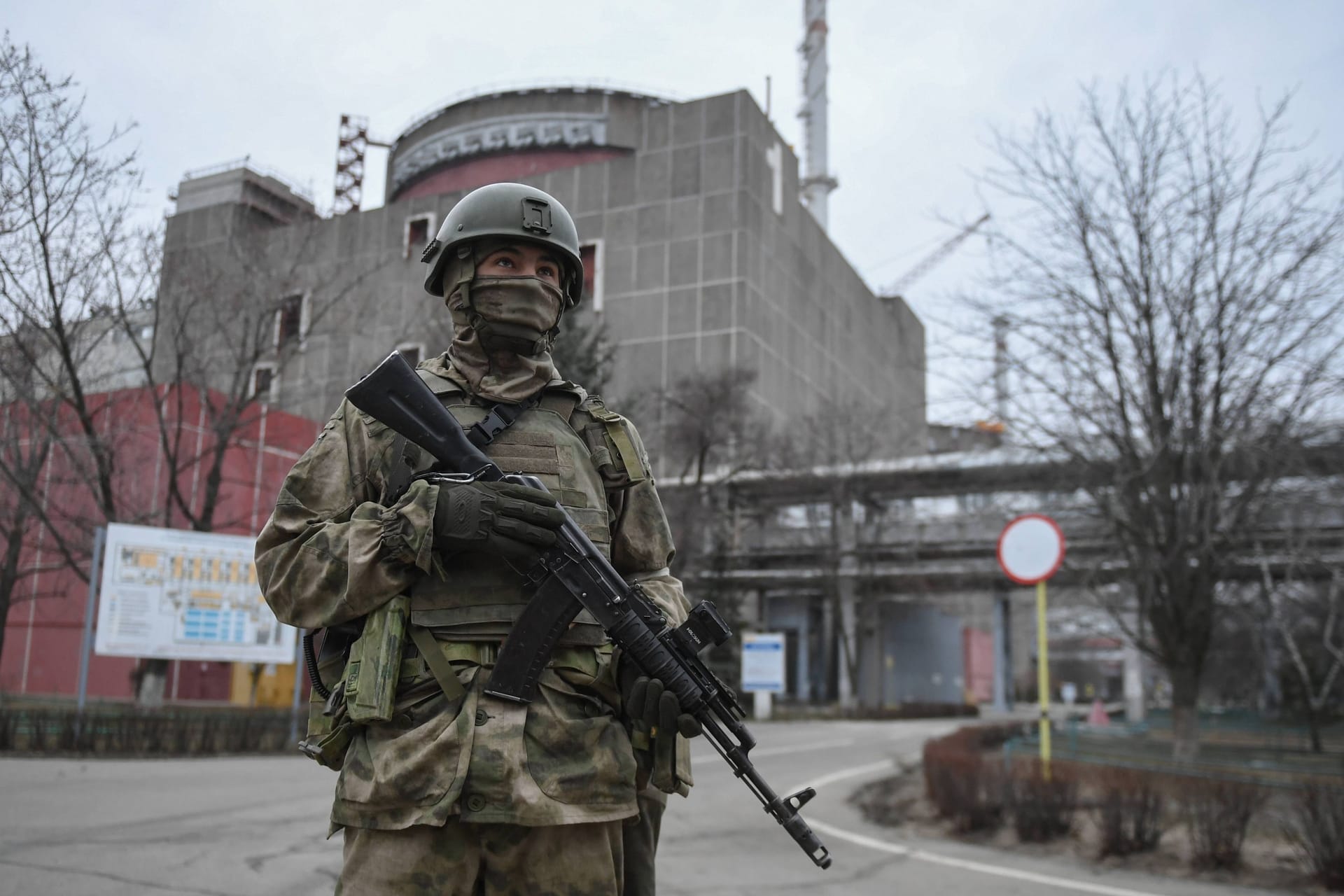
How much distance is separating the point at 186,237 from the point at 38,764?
10598mm

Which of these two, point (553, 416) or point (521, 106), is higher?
point (521, 106)

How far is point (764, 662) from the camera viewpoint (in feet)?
77.0

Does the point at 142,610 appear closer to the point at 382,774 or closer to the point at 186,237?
the point at 186,237

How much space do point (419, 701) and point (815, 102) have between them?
82813mm

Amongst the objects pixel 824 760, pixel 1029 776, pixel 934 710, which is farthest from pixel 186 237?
pixel 934 710

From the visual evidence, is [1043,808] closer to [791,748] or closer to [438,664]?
[438,664]

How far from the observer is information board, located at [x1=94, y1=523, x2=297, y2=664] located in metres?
12.6

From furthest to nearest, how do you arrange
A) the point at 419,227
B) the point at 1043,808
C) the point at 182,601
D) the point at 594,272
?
the point at 419,227
the point at 594,272
the point at 182,601
the point at 1043,808

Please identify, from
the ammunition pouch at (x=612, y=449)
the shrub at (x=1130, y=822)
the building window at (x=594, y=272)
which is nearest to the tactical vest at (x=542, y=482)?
the ammunition pouch at (x=612, y=449)

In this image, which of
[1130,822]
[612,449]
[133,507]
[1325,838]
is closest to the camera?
[612,449]

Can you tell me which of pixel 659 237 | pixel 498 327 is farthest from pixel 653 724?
pixel 659 237

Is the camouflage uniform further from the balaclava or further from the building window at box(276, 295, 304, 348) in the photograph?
the building window at box(276, 295, 304, 348)

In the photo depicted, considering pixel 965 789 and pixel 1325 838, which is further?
pixel 965 789

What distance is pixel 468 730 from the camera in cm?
234
